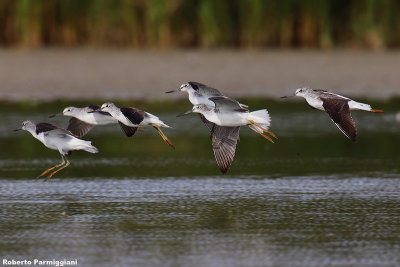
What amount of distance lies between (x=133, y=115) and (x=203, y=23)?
47.9ft

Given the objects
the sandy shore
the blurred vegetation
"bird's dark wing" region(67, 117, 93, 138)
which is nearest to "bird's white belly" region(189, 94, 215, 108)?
"bird's dark wing" region(67, 117, 93, 138)

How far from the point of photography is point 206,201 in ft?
32.0

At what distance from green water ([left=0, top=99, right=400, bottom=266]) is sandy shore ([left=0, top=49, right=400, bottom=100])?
4106 millimetres

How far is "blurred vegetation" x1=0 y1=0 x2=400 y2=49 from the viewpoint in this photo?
2309 cm

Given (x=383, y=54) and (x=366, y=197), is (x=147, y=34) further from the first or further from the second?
(x=366, y=197)

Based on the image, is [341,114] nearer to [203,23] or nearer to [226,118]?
[226,118]

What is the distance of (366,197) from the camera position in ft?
32.3

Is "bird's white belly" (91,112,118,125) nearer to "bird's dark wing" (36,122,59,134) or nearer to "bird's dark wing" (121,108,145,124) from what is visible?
"bird's dark wing" (121,108,145,124)

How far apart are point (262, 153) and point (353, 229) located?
4.65 meters

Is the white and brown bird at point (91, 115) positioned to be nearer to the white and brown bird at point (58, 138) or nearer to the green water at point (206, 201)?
the white and brown bird at point (58, 138)

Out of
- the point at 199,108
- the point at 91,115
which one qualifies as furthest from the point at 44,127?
the point at 199,108

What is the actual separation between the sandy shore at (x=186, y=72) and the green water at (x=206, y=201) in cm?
411

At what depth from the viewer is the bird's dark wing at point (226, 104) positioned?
921 centimetres

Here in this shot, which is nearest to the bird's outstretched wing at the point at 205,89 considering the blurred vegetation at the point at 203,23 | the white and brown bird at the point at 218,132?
the white and brown bird at the point at 218,132
